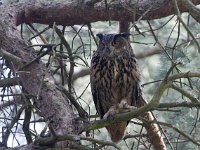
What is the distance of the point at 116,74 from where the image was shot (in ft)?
10.1

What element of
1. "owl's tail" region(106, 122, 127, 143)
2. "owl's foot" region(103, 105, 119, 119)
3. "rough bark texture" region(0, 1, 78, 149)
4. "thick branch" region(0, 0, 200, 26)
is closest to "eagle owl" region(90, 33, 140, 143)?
"owl's tail" region(106, 122, 127, 143)

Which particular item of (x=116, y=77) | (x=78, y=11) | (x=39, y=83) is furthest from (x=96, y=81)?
(x=39, y=83)

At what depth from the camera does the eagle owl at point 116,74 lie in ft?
10.1

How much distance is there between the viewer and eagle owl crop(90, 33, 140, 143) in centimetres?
307

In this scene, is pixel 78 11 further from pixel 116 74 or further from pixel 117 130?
pixel 117 130

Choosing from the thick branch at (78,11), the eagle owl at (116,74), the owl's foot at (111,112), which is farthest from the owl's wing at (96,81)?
the owl's foot at (111,112)

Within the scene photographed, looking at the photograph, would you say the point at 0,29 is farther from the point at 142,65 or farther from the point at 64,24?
the point at 142,65

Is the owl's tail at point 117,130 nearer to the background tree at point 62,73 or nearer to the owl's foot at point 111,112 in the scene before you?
the background tree at point 62,73

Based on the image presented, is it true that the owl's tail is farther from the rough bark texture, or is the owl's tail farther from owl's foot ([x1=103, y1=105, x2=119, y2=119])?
the rough bark texture

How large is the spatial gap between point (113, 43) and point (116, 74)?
0.17 meters

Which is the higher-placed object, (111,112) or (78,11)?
(78,11)

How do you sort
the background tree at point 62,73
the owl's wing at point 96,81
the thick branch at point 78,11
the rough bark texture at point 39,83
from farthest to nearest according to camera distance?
the owl's wing at point 96,81 → the thick branch at point 78,11 → the rough bark texture at point 39,83 → the background tree at point 62,73

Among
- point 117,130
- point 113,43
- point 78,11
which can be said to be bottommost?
point 117,130

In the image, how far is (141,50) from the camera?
19.1ft
